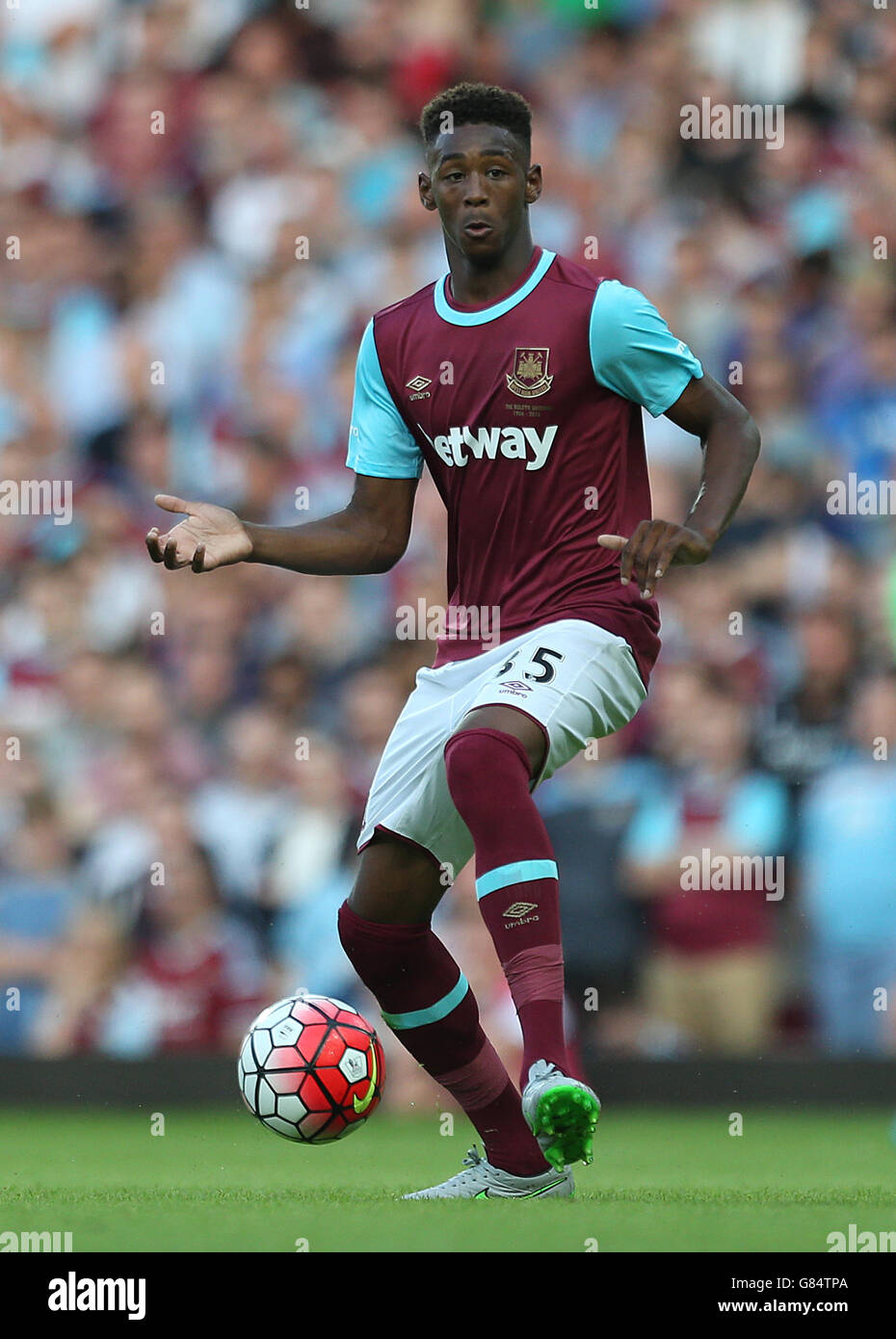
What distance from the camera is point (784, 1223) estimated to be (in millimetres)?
4543

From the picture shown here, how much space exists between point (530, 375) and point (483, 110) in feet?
2.30

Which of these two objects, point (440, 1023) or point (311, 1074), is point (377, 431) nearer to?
point (440, 1023)

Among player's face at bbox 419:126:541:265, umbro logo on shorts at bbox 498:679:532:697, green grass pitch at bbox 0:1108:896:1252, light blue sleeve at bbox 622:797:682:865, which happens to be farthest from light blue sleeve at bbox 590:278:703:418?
light blue sleeve at bbox 622:797:682:865

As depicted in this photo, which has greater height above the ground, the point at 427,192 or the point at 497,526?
the point at 427,192

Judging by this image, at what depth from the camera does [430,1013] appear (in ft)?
17.8

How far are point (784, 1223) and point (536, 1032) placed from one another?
0.71 meters

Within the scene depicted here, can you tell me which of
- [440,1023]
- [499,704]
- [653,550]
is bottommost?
[440,1023]

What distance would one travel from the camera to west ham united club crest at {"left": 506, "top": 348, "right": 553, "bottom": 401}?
524 centimetres

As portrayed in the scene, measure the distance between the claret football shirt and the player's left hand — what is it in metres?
0.41

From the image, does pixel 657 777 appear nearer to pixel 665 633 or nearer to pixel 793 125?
pixel 665 633

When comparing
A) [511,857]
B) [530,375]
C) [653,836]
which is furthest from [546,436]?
[653,836]

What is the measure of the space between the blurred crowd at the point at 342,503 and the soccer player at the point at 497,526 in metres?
2.59

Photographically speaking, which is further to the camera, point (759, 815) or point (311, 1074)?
point (759, 815)

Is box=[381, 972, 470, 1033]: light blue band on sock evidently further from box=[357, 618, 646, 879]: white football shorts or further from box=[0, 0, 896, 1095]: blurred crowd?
box=[0, 0, 896, 1095]: blurred crowd
